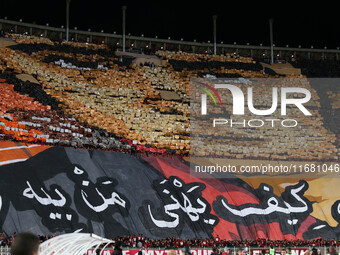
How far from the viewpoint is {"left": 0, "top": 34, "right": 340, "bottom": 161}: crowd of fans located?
4144cm

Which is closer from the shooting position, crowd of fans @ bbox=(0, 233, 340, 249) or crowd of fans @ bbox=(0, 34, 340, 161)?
crowd of fans @ bbox=(0, 233, 340, 249)

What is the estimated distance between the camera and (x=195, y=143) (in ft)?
146

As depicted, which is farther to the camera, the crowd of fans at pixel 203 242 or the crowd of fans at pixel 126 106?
the crowd of fans at pixel 126 106

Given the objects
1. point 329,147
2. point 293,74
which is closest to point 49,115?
point 329,147

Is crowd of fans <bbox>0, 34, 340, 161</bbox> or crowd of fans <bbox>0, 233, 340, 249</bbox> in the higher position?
crowd of fans <bbox>0, 34, 340, 161</bbox>

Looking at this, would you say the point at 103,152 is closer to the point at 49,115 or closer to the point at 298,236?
the point at 49,115

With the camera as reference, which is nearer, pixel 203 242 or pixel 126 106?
pixel 203 242

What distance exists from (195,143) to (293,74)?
17042mm

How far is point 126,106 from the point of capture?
47.0m

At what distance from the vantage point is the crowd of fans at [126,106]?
136 ft

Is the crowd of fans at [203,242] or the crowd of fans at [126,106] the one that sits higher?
the crowd of fans at [126,106]

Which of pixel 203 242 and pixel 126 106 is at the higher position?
pixel 126 106

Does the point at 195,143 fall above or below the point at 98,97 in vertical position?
below

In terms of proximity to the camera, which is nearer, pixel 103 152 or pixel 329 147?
pixel 103 152
